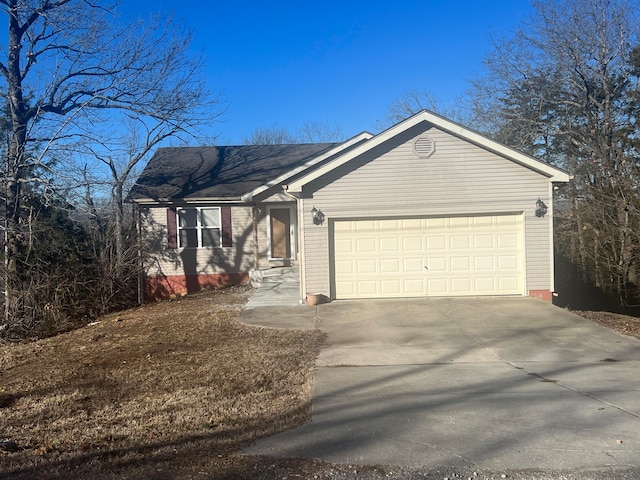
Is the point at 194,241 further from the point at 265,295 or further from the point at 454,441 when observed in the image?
the point at 454,441

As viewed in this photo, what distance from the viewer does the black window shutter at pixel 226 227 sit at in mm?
17125

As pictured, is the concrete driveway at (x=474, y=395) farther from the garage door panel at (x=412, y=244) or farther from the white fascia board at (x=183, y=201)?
the white fascia board at (x=183, y=201)

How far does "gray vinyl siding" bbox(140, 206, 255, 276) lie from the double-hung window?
0.24 m

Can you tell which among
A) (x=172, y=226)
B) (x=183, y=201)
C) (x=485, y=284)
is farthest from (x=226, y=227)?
(x=485, y=284)

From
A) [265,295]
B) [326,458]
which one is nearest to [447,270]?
[265,295]

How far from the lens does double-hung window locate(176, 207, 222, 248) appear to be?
56.3 feet

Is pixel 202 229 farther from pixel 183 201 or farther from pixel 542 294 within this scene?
pixel 542 294

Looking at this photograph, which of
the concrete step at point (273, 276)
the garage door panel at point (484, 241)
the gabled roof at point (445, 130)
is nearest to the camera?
the gabled roof at point (445, 130)

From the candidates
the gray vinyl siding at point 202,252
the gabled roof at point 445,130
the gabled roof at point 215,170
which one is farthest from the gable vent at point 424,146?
the gray vinyl siding at point 202,252

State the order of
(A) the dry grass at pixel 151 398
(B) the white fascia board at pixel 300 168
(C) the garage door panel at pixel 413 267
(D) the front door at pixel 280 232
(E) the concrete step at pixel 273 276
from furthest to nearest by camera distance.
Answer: (D) the front door at pixel 280 232
(E) the concrete step at pixel 273 276
(B) the white fascia board at pixel 300 168
(C) the garage door panel at pixel 413 267
(A) the dry grass at pixel 151 398

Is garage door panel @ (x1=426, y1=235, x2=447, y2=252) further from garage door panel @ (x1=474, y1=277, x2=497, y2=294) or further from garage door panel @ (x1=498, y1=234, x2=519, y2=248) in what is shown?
garage door panel @ (x1=498, y1=234, x2=519, y2=248)

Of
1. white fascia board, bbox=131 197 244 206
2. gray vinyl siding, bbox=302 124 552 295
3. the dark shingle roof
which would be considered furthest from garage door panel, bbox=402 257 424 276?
white fascia board, bbox=131 197 244 206

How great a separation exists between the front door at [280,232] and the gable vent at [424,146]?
21.0ft

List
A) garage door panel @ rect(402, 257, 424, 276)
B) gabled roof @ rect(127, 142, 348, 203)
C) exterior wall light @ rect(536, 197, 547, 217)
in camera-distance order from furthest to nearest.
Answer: gabled roof @ rect(127, 142, 348, 203) → garage door panel @ rect(402, 257, 424, 276) → exterior wall light @ rect(536, 197, 547, 217)
